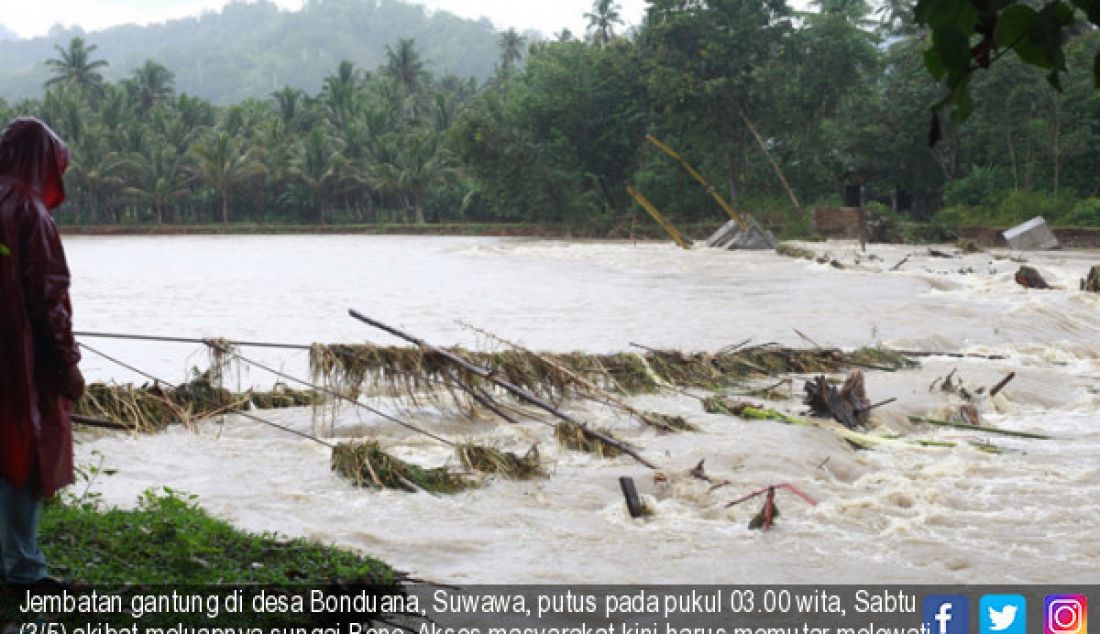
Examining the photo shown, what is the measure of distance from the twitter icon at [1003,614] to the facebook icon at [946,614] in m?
0.07

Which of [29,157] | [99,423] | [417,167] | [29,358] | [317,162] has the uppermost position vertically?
[317,162]

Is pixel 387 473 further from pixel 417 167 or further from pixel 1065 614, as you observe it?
pixel 417 167

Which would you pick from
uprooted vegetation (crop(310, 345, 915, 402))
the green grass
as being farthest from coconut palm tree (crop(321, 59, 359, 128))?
the green grass

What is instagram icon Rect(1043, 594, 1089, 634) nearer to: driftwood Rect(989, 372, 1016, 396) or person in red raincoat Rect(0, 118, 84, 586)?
person in red raincoat Rect(0, 118, 84, 586)

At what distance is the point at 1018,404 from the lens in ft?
31.8

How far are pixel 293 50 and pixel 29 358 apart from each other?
165m

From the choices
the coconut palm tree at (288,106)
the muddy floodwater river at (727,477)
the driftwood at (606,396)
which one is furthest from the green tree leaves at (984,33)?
the coconut palm tree at (288,106)

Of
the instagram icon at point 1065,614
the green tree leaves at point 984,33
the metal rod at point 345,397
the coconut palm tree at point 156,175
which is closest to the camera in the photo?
the green tree leaves at point 984,33

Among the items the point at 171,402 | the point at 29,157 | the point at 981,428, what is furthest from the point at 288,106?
the point at 29,157

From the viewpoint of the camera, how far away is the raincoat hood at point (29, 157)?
3.81m

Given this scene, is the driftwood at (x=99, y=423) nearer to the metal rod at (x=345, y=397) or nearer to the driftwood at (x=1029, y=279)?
the metal rod at (x=345, y=397)

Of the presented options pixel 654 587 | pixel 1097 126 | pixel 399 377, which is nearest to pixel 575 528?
pixel 654 587

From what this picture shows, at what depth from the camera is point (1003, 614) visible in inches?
186

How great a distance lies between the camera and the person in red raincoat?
3656 millimetres
